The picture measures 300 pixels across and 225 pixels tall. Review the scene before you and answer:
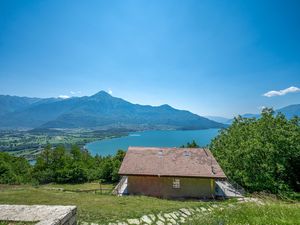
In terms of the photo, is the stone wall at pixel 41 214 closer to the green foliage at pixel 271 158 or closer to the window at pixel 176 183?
the window at pixel 176 183

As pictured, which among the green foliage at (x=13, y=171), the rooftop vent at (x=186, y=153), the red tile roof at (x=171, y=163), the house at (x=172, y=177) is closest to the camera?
the house at (x=172, y=177)

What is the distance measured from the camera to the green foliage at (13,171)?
31.1 metres

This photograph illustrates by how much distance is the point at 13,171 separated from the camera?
35.5 metres

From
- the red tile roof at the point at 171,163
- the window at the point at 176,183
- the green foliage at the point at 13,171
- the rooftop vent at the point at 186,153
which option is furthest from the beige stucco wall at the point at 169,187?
the green foliage at the point at 13,171

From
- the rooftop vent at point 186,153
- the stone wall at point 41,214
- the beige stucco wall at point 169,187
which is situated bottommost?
the beige stucco wall at point 169,187

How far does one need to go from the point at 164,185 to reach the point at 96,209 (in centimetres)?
1038

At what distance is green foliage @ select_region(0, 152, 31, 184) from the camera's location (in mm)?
31070

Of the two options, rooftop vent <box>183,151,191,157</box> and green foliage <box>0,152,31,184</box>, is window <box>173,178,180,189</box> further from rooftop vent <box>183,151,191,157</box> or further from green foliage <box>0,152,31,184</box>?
green foliage <box>0,152,31,184</box>

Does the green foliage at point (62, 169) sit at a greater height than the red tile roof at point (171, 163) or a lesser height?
lesser

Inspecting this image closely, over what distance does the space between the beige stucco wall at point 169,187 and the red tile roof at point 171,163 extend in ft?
1.85

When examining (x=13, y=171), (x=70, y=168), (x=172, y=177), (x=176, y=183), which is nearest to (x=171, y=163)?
(x=172, y=177)

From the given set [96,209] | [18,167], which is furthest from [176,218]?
[18,167]

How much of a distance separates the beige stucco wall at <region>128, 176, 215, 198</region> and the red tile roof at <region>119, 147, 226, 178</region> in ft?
1.85

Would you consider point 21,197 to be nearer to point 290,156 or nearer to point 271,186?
point 271,186
